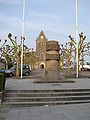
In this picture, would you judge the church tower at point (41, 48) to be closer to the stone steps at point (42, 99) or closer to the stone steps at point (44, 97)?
the stone steps at point (44, 97)

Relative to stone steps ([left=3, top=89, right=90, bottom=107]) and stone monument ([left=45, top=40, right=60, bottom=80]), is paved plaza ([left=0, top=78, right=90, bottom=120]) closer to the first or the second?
stone steps ([left=3, top=89, right=90, bottom=107])

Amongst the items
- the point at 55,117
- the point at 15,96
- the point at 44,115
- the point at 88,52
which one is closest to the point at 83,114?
the point at 55,117

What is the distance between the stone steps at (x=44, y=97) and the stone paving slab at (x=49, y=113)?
1.52 ft

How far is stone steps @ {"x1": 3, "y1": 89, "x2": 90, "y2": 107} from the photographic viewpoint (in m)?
7.94

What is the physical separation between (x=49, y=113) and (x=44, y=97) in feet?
6.04

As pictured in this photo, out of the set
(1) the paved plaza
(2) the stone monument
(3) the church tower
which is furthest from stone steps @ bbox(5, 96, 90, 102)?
(3) the church tower

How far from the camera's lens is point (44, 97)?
27.6ft

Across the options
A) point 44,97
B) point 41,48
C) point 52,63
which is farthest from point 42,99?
point 41,48

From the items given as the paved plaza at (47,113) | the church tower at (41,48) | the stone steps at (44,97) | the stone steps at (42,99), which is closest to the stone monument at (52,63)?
the stone steps at (44,97)

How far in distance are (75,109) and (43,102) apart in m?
1.73

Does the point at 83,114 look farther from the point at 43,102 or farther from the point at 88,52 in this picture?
the point at 88,52

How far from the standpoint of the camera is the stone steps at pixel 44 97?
7.94 m

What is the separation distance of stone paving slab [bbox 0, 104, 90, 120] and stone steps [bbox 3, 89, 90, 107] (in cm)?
46

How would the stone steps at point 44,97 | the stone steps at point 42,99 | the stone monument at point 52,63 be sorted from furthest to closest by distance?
the stone monument at point 52,63, the stone steps at point 42,99, the stone steps at point 44,97
